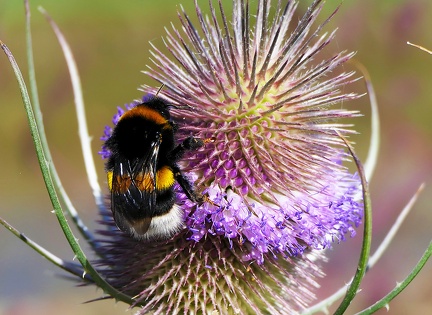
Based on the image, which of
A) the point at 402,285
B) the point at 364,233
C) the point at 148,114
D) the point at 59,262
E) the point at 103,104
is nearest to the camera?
the point at 364,233

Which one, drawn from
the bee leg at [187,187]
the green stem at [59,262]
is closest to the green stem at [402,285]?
the bee leg at [187,187]

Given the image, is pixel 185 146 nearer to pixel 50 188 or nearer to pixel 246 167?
pixel 246 167

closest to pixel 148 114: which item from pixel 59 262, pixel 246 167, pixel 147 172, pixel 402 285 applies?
pixel 147 172

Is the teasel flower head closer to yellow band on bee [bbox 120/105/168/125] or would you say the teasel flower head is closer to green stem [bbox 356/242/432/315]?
yellow band on bee [bbox 120/105/168/125]

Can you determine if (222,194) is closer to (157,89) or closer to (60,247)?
(157,89)

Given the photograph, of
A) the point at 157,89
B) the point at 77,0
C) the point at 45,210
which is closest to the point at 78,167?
the point at 45,210

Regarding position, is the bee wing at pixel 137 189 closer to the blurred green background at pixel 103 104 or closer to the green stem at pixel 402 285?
the green stem at pixel 402 285
